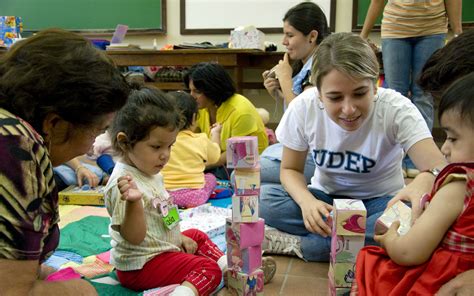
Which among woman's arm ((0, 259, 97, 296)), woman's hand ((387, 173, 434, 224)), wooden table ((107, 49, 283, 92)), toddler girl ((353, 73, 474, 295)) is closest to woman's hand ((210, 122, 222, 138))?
wooden table ((107, 49, 283, 92))

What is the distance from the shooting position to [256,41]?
412cm

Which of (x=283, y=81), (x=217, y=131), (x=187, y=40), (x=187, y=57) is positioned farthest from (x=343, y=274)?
(x=187, y=40)

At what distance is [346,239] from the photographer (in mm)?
1243

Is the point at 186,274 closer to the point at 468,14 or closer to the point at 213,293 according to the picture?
the point at 213,293

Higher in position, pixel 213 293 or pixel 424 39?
pixel 424 39

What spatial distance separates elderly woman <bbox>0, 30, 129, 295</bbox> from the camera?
77 centimetres

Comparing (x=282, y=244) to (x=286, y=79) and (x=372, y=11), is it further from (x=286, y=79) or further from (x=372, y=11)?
(x=372, y=11)

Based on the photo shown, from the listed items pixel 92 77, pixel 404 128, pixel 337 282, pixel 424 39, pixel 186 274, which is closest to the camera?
pixel 92 77

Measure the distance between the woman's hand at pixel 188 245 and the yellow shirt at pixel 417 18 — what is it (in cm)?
202

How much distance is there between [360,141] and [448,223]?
2.26ft

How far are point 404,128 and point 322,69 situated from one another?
1.14 feet

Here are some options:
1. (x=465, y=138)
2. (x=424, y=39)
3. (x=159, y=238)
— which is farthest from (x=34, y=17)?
(x=465, y=138)

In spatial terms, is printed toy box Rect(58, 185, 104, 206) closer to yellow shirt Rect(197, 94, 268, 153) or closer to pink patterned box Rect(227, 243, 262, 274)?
yellow shirt Rect(197, 94, 268, 153)

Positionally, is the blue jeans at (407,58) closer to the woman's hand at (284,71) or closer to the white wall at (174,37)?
the woman's hand at (284,71)
